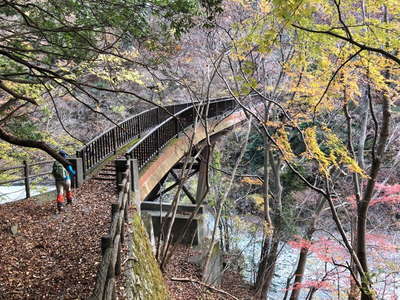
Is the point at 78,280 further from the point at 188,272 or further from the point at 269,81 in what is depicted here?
the point at 269,81

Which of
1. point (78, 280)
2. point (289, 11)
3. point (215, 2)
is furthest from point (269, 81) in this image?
point (78, 280)

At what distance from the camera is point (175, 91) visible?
22234 mm

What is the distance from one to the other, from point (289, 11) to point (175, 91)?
19768mm

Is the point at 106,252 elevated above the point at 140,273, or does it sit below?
above

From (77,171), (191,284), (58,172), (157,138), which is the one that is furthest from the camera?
(157,138)

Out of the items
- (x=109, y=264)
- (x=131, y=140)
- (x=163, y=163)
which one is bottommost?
(x=109, y=264)

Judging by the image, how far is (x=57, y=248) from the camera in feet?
16.1

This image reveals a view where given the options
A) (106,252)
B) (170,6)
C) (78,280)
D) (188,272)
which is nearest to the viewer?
(106,252)

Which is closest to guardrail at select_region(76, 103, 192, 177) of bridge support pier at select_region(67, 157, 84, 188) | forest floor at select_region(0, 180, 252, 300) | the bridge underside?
bridge support pier at select_region(67, 157, 84, 188)

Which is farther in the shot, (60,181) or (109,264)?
(60,181)

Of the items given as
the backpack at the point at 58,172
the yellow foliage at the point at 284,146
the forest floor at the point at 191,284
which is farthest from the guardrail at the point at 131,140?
the forest floor at the point at 191,284

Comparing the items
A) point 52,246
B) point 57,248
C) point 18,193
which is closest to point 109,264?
point 57,248

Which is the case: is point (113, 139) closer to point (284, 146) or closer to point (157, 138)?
point (157, 138)

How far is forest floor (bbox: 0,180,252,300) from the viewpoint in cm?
379
